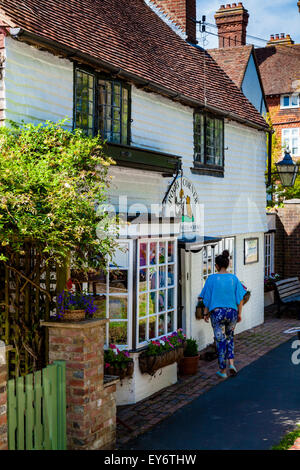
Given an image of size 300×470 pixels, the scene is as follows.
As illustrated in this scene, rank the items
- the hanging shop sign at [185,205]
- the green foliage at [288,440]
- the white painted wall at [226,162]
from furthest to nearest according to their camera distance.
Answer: the hanging shop sign at [185,205] → the white painted wall at [226,162] → the green foliage at [288,440]

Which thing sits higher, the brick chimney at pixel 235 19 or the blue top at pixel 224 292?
the brick chimney at pixel 235 19

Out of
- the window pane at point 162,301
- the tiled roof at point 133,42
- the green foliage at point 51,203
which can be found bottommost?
the window pane at point 162,301

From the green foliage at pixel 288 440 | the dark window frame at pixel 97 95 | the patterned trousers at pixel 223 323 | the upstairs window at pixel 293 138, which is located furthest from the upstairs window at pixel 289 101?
the green foliage at pixel 288 440

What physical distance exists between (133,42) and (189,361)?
6.03 metres

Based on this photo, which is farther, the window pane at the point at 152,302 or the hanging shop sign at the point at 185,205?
the hanging shop sign at the point at 185,205

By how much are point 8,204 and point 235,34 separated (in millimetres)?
18488

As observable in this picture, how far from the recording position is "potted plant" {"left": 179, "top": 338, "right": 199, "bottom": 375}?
32.8 feet

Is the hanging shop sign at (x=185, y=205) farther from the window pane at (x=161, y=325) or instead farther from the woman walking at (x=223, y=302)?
the window pane at (x=161, y=325)

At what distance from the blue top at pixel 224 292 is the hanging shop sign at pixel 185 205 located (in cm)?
162

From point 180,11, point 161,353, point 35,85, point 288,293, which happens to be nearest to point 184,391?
point 161,353

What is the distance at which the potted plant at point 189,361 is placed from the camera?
1001 centimetres

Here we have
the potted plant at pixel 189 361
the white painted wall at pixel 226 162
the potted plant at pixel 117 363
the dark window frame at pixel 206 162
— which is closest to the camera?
the potted plant at pixel 117 363

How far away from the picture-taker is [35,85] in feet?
25.7

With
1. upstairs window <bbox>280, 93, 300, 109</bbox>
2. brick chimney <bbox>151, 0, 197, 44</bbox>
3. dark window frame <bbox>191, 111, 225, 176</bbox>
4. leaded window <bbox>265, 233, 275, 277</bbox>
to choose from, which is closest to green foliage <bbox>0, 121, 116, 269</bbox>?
dark window frame <bbox>191, 111, 225, 176</bbox>
